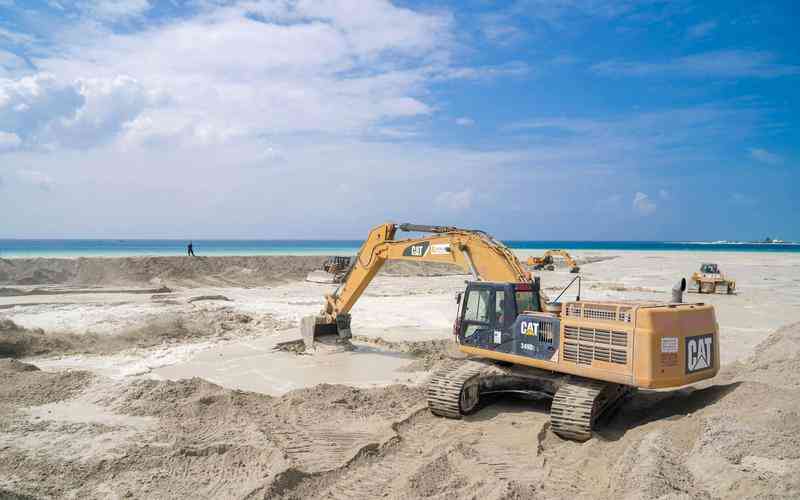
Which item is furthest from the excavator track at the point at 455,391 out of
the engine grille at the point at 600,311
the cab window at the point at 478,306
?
the engine grille at the point at 600,311

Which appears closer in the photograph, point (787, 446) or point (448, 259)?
point (787, 446)

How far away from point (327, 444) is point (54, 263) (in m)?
36.0

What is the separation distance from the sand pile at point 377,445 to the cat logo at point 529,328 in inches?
48.7

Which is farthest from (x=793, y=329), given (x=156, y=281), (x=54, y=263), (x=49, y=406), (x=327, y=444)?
(x=54, y=263)

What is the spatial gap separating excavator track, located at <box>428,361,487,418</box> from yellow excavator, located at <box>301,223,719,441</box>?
1 cm

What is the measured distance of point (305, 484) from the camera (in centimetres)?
613

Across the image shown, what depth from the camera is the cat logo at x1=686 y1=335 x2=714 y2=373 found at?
7.20 metres

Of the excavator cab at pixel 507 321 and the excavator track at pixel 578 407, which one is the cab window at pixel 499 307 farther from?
the excavator track at pixel 578 407

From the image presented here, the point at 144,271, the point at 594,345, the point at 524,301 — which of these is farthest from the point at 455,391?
the point at 144,271

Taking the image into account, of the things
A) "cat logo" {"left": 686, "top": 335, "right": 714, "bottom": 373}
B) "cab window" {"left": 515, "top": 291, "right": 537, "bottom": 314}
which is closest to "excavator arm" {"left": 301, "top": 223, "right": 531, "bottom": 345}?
"cab window" {"left": 515, "top": 291, "right": 537, "bottom": 314}

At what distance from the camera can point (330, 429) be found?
25.9ft

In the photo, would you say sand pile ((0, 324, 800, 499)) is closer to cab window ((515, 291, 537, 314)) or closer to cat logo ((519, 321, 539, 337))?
cat logo ((519, 321, 539, 337))

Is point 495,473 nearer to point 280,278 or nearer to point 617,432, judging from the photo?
Result: point 617,432

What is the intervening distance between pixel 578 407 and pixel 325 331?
7562 millimetres
